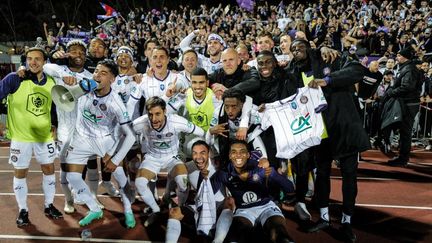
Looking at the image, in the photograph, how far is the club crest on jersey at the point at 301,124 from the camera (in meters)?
4.95

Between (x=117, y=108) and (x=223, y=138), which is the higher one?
(x=117, y=108)

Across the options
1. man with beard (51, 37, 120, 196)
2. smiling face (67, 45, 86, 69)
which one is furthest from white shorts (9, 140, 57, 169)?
smiling face (67, 45, 86, 69)

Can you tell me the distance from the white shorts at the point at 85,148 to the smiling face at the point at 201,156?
3.88ft

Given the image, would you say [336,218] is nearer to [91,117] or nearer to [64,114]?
[91,117]

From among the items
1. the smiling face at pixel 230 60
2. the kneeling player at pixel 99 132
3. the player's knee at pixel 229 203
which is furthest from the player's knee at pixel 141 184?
the smiling face at pixel 230 60

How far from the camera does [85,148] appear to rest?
17.4 ft

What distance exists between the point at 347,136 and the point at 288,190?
2.90ft

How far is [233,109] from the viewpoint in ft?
16.8

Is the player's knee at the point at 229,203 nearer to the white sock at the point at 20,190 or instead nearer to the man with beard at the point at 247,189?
the man with beard at the point at 247,189

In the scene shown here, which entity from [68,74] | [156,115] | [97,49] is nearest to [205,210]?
[156,115]

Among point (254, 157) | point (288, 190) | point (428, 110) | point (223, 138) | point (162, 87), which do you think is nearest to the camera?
point (288, 190)

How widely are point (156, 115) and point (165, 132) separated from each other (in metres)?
0.29

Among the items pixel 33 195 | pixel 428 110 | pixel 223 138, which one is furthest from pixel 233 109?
pixel 428 110

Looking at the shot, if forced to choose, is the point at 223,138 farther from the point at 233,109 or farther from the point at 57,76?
the point at 57,76
